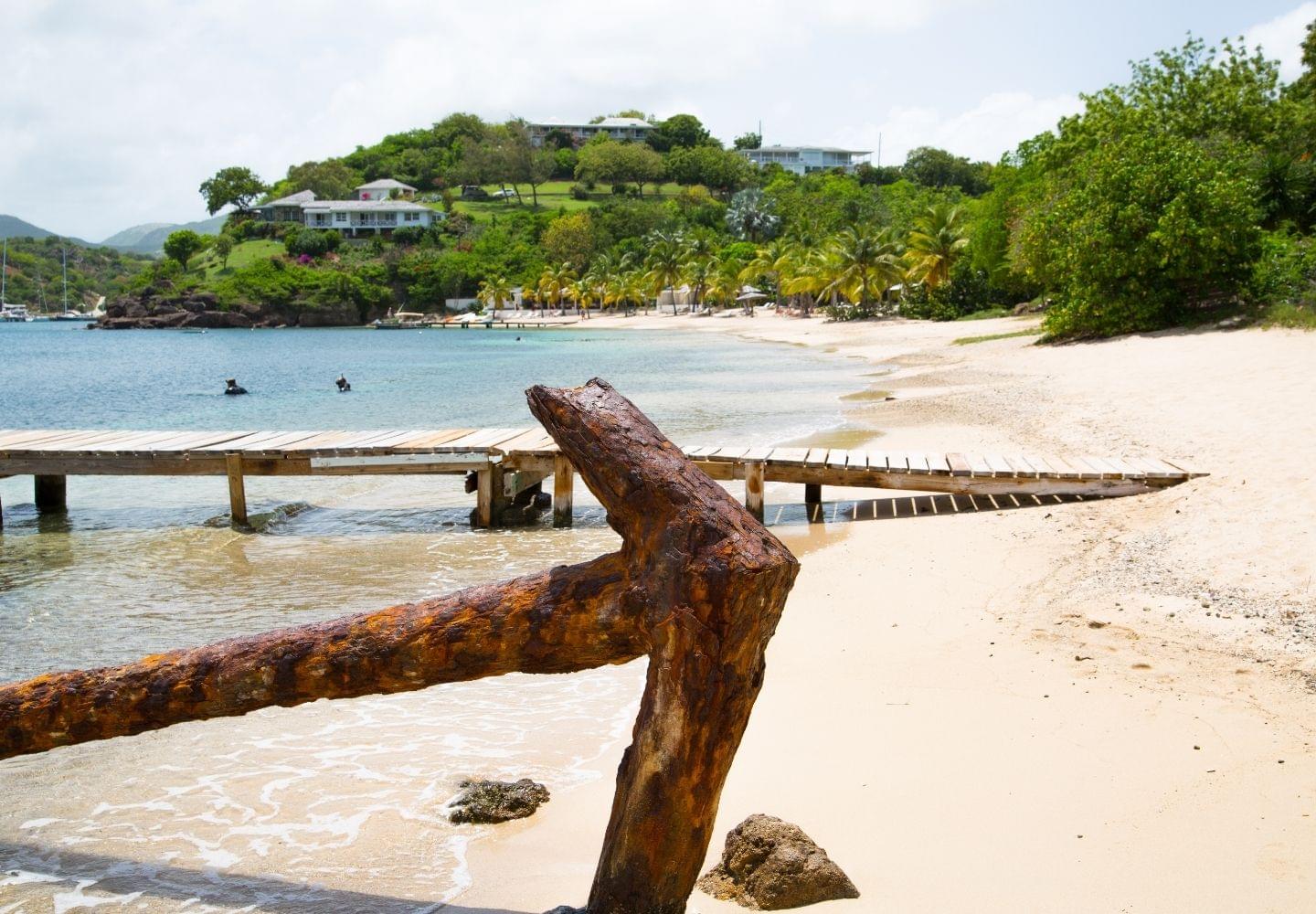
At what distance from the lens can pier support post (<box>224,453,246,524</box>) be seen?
1297 centimetres

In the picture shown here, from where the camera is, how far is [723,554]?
256cm

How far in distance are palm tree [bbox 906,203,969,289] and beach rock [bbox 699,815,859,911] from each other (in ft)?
188

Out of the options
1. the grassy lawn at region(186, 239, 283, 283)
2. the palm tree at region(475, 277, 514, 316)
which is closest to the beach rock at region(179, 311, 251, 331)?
the grassy lawn at region(186, 239, 283, 283)

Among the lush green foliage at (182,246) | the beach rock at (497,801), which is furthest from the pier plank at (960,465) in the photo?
the lush green foliage at (182,246)

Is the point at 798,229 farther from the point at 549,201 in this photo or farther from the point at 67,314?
the point at 67,314

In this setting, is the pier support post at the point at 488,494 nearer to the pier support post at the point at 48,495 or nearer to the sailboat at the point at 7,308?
the pier support post at the point at 48,495

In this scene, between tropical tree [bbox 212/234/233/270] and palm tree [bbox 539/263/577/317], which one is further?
tropical tree [bbox 212/234/233/270]

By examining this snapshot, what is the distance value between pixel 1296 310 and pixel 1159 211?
17.8ft

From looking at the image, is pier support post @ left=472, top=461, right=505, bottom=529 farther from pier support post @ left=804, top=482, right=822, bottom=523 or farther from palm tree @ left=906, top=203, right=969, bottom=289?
palm tree @ left=906, top=203, right=969, bottom=289

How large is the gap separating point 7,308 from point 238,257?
2520 inches

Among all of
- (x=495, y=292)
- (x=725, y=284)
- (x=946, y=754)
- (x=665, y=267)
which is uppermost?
(x=665, y=267)

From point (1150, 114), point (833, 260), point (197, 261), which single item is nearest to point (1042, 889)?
point (1150, 114)

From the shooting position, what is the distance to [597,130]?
19562 cm

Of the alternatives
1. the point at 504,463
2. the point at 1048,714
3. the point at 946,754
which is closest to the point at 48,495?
the point at 504,463
